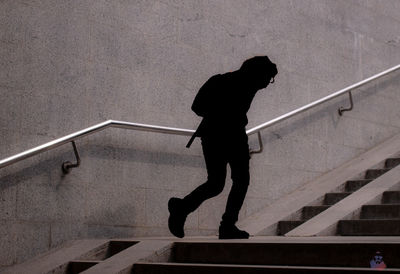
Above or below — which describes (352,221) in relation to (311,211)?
below

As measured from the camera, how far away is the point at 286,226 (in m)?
7.09

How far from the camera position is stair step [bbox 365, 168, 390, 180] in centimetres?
816

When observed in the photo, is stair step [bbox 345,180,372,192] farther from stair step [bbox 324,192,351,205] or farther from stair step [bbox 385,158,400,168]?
stair step [bbox 385,158,400,168]

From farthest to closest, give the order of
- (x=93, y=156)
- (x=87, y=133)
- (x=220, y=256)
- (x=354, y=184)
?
(x=354, y=184)
(x=93, y=156)
(x=87, y=133)
(x=220, y=256)

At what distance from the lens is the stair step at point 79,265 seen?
5281 mm

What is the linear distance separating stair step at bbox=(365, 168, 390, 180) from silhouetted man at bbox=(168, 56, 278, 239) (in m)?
3.17

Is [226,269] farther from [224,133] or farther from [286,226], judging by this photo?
[286,226]

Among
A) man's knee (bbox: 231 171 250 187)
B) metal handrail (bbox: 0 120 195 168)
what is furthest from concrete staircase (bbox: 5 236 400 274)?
metal handrail (bbox: 0 120 195 168)

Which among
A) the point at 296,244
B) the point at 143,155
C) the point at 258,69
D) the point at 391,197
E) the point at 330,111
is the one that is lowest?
the point at 296,244

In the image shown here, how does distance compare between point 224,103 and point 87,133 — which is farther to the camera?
point 87,133

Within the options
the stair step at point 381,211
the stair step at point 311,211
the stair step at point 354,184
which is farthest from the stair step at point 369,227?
the stair step at point 354,184

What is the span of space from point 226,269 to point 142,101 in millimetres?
2673

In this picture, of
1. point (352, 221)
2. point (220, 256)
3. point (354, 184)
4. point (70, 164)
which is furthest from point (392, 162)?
point (220, 256)

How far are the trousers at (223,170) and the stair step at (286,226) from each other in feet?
5.46
